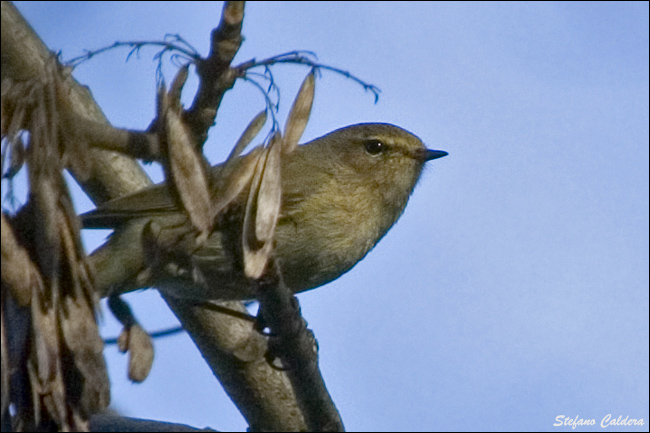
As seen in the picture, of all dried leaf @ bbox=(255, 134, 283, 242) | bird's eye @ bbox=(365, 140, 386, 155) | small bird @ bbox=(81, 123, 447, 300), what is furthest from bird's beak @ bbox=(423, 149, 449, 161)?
dried leaf @ bbox=(255, 134, 283, 242)

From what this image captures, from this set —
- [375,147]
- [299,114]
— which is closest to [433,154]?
[375,147]

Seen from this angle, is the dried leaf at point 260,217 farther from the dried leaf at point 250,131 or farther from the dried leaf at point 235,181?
the dried leaf at point 250,131

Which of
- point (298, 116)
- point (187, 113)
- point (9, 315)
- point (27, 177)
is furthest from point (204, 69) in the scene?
point (9, 315)

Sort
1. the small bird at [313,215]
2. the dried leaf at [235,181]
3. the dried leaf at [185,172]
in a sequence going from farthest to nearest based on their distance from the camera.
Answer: the small bird at [313,215] < the dried leaf at [235,181] < the dried leaf at [185,172]

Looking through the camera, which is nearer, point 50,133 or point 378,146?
point 50,133

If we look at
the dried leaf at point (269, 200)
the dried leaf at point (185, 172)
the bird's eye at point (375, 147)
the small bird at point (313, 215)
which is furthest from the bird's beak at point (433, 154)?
the dried leaf at point (185, 172)

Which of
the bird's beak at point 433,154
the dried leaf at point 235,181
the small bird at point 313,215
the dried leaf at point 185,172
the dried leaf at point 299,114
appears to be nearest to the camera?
the dried leaf at point 185,172

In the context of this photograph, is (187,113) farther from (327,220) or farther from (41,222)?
(327,220)

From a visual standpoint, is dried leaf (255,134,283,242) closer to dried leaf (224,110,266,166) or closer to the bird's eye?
dried leaf (224,110,266,166)
